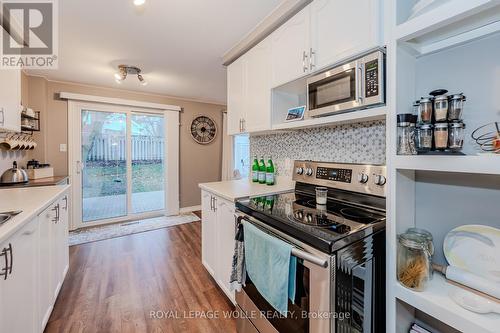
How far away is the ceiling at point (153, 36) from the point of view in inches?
69.1

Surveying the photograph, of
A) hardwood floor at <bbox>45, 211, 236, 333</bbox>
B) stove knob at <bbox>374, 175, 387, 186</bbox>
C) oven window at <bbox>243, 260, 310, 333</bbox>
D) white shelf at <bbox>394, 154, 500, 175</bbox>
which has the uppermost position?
white shelf at <bbox>394, 154, 500, 175</bbox>

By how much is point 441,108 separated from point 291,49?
1.14 m

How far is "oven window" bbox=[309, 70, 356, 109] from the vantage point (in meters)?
1.30

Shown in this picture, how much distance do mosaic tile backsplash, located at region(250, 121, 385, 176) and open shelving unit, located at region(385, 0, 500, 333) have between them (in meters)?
0.38

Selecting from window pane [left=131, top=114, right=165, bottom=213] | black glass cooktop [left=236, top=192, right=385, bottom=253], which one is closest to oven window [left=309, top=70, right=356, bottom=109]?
black glass cooktop [left=236, top=192, right=385, bottom=253]

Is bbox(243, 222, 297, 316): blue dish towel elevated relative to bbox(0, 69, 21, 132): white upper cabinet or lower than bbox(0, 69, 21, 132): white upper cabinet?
lower

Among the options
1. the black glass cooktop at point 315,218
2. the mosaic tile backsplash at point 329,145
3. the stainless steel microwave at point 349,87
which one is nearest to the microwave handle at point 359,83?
the stainless steel microwave at point 349,87

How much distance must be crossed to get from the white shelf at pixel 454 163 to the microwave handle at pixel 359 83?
0.43 metres

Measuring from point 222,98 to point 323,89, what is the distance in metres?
3.43

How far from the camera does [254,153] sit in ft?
8.93

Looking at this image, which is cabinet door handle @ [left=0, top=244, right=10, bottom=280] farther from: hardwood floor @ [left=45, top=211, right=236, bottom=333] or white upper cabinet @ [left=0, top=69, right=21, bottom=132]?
white upper cabinet @ [left=0, top=69, right=21, bottom=132]

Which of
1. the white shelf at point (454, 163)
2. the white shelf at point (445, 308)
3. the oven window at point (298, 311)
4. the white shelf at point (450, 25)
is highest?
the white shelf at point (450, 25)

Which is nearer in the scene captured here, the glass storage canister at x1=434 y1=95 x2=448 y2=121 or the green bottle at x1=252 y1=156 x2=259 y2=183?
the glass storage canister at x1=434 y1=95 x2=448 y2=121

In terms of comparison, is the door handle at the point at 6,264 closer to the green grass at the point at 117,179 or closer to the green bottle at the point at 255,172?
the green bottle at the point at 255,172
